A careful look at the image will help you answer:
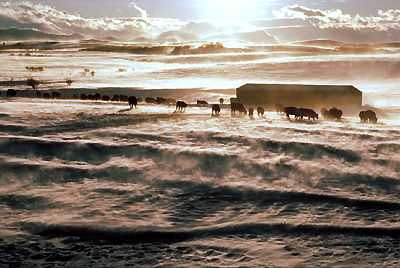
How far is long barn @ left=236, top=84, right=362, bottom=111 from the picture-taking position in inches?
1499

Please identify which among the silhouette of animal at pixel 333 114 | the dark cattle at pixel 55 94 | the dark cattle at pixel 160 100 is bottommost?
the silhouette of animal at pixel 333 114

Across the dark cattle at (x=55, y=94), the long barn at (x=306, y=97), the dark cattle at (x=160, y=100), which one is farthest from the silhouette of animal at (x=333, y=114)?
the dark cattle at (x=55, y=94)

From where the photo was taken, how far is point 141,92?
4466 centimetres

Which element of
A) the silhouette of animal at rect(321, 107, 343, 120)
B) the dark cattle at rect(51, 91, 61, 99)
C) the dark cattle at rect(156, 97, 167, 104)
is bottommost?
the silhouette of animal at rect(321, 107, 343, 120)

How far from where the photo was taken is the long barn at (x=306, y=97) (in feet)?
125

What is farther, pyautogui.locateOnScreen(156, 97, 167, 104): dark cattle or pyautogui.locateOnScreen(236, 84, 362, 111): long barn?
pyautogui.locateOnScreen(236, 84, 362, 111): long barn

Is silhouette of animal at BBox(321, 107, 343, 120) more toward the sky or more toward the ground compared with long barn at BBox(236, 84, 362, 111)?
more toward the ground

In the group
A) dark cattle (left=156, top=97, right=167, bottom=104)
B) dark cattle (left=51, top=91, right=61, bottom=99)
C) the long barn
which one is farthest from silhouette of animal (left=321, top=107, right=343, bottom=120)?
dark cattle (left=51, top=91, right=61, bottom=99)

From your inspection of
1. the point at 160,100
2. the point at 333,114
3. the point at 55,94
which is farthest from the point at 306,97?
the point at 55,94

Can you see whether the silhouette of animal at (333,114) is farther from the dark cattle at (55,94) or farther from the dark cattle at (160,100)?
the dark cattle at (55,94)

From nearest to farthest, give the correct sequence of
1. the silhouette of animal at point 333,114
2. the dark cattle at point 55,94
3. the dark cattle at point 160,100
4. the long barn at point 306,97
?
the silhouette of animal at point 333,114 → the dark cattle at point 160,100 → the dark cattle at point 55,94 → the long barn at point 306,97

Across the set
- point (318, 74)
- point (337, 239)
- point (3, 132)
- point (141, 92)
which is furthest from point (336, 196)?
point (318, 74)

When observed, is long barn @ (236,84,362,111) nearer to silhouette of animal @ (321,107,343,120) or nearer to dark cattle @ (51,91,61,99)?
silhouette of animal @ (321,107,343,120)

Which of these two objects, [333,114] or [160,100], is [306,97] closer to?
[333,114]
